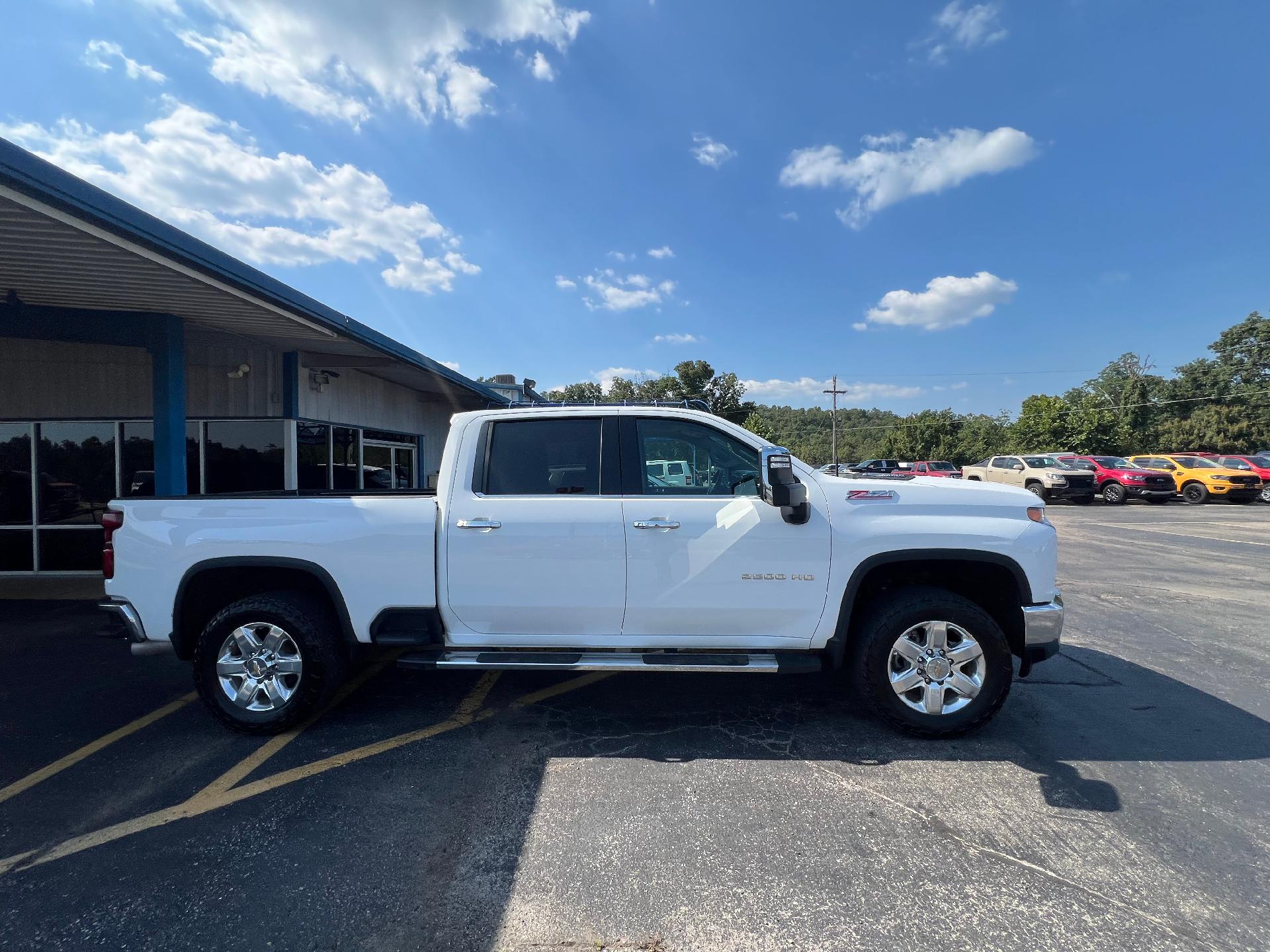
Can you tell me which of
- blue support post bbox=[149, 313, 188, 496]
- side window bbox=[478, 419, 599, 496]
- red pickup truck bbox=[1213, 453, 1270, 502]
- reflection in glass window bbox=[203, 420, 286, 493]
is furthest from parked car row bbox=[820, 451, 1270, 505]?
blue support post bbox=[149, 313, 188, 496]

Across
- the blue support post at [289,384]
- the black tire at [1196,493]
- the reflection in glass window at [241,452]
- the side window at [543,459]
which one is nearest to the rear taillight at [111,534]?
the side window at [543,459]

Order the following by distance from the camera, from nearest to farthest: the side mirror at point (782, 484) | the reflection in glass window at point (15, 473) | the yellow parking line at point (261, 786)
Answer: the yellow parking line at point (261, 786) < the side mirror at point (782, 484) < the reflection in glass window at point (15, 473)

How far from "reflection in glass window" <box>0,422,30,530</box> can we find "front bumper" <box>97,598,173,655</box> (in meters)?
7.58

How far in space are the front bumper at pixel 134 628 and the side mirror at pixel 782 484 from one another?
378 cm

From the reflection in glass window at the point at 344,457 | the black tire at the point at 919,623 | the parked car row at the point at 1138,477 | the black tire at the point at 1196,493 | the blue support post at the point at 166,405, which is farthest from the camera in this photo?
the black tire at the point at 1196,493

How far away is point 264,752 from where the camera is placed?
3.42 metres

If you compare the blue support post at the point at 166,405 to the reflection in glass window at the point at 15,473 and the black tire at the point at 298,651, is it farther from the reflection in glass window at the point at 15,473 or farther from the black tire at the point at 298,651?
the black tire at the point at 298,651

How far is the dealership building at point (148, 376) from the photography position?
4.96 meters

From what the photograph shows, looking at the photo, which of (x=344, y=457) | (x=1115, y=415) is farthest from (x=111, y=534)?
(x=1115, y=415)

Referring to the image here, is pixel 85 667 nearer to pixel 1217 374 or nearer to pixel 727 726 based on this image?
pixel 727 726

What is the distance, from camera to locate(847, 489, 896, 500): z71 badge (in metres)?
3.55

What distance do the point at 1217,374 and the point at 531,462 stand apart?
246ft

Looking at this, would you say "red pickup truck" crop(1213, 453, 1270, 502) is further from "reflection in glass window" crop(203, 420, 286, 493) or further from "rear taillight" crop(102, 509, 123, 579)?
"rear taillight" crop(102, 509, 123, 579)

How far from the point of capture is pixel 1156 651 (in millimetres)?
5094
